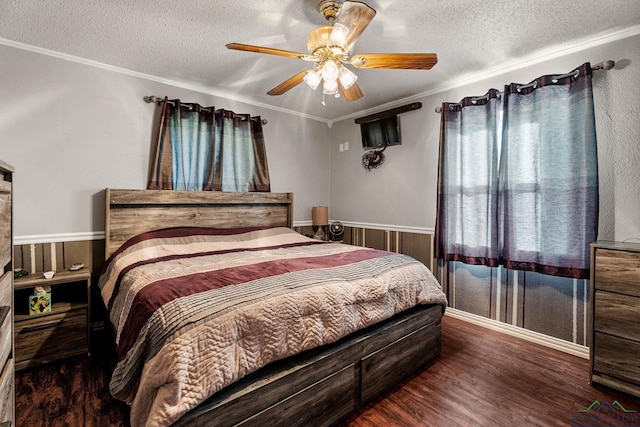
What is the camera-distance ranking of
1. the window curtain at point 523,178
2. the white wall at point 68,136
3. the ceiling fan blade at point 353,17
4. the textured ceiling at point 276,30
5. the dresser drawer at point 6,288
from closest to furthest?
1. the dresser drawer at point 6,288
2. the ceiling fan blade at point 353,17
3. the textured ceiling at point 276,30
4. the window curtain at point 523,178
5. the white wall at point 68,136

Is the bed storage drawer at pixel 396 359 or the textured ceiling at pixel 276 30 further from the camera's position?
the textured ceiling at pixel 276 30

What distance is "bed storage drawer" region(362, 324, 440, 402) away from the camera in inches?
72.2

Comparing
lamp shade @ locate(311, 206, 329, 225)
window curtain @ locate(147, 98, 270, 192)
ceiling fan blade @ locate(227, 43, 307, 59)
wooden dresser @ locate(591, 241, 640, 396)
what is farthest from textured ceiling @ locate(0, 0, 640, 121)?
lamp shade @ locate(311, 206, 329, 225)

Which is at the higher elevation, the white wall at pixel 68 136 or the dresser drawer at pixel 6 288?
the white wall at pixel 68 136

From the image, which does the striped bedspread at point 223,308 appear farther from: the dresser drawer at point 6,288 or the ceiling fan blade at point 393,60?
the ceiling fan blade at point 393,60

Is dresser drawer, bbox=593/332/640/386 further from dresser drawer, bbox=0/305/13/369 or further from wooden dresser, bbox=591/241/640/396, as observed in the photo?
dresser drawer, bbox=0/305/13/369

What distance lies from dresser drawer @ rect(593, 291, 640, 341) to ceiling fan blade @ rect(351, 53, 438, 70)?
73.3 inches

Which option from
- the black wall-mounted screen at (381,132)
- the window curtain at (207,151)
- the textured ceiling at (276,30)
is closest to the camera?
the textured ceiling at (276,30)

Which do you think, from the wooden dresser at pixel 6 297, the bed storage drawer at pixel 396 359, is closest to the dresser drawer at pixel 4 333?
the wooden dresser at pixel 6 297

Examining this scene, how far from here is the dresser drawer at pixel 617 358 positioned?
1.87 m

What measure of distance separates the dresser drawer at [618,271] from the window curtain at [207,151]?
3130 millimetres

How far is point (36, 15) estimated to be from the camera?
206 centimetres

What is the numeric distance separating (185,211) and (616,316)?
355cm

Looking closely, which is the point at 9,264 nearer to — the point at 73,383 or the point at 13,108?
the point at 73,383
